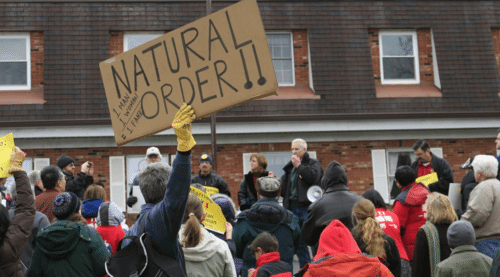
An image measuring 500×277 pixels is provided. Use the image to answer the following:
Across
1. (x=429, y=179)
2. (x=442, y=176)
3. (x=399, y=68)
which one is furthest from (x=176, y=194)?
(x=399, y=68)

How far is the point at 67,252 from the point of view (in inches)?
206

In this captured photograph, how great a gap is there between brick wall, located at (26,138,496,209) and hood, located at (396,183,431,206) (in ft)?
27.1

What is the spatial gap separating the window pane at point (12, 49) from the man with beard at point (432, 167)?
10587 mm

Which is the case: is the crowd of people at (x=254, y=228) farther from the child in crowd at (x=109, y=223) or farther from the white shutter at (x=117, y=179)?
the white shutter at (x=117, y=179)

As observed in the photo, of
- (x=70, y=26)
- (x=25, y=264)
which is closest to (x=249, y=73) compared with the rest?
(x=25, y=264)

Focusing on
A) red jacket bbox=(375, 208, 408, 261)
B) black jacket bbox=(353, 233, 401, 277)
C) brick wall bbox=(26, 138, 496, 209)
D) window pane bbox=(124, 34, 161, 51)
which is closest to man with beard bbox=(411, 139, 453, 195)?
red jacket bbox=(375, 208, 408, 261)

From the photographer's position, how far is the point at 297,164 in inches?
391

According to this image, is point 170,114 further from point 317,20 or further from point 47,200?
point 317,20

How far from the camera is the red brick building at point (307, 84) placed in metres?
16.4

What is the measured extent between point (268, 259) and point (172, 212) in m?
2.46

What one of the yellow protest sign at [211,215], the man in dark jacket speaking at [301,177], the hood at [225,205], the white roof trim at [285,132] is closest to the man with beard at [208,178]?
the man in dark jacket speaking at [301,177]

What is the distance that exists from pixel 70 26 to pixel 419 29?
29.1 feet

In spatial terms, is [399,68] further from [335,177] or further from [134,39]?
Answer: [335,177]

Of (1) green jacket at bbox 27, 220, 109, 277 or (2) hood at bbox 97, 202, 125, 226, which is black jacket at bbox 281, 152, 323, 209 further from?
(1) green jacket at bbox 27, 220, 109, 277
